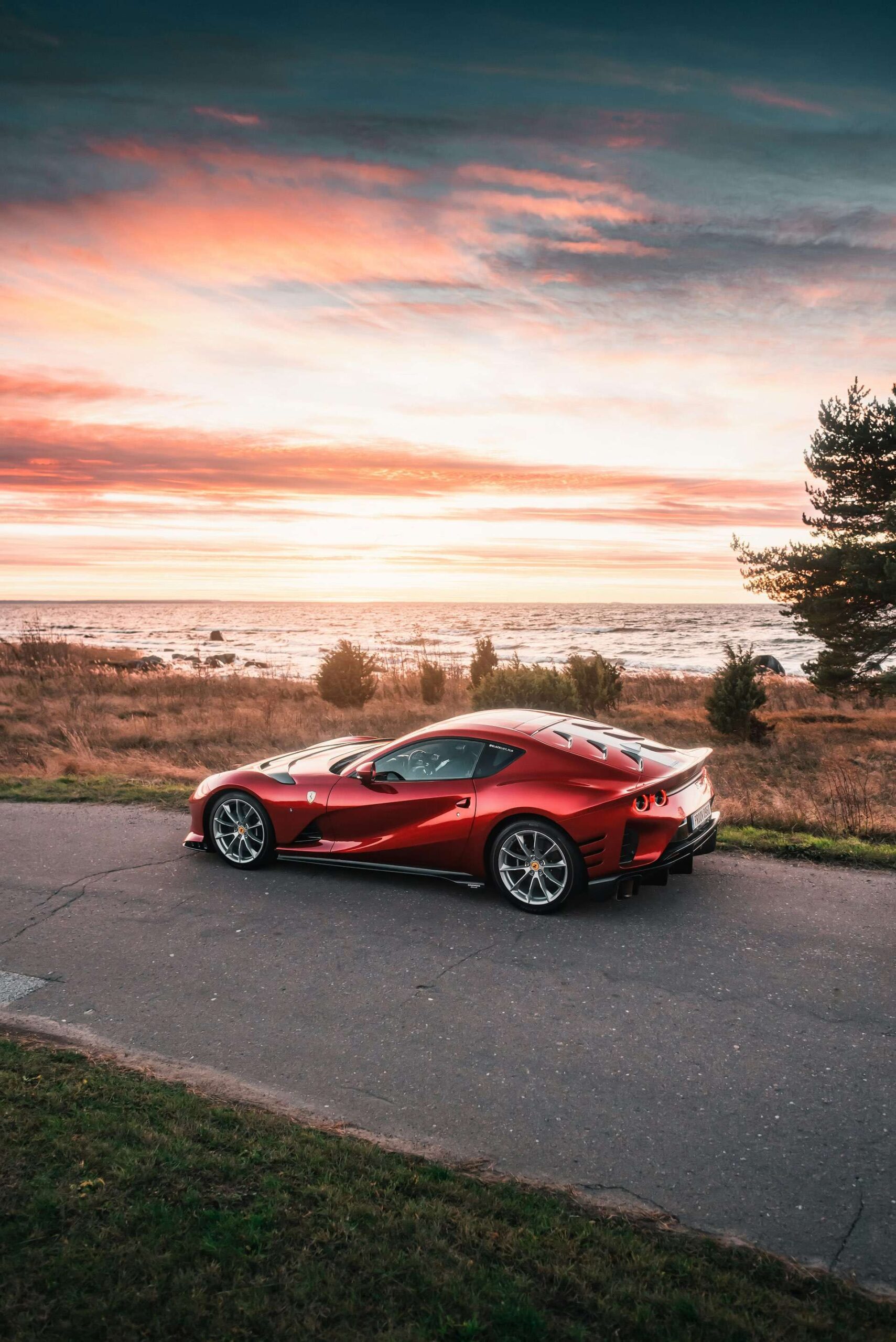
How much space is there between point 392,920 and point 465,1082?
7.62 ft

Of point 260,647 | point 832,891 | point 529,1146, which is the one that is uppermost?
point 260,647

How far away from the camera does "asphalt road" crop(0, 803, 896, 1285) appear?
381 centimetres

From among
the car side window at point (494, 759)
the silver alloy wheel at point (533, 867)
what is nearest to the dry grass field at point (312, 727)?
the silver alloy wheel at point (533, 867)

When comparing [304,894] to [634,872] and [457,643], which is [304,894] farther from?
[457,643]

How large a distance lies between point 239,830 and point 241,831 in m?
0.03

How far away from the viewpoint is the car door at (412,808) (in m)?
7.18

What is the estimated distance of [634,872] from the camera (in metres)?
6.61

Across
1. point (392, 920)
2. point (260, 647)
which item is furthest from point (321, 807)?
point (260, 647)

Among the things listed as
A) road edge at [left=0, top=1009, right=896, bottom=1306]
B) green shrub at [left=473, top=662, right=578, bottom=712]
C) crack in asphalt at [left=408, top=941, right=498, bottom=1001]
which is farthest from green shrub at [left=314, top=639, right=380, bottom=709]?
road edge at [left=0, top=1009, right=896, bottom=1306]

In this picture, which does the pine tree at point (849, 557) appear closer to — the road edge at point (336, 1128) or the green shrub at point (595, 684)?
the green shrub at point (595, 684)

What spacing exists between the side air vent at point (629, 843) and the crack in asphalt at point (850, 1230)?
9.97ft

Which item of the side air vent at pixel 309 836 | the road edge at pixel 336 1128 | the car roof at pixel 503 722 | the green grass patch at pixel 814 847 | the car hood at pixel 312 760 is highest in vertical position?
the car roof at pixel 503 722

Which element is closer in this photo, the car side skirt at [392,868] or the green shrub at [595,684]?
the car side skirt at [392,868]

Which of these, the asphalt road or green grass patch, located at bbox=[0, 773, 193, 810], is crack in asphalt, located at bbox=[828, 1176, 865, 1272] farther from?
green grass patch, located at bbox=[0, 773, 193, 810]
